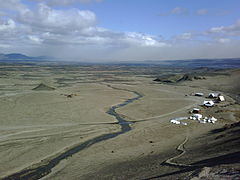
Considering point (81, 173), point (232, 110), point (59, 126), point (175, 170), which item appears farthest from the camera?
point (232, 110)

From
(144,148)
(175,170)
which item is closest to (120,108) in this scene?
(144,148)

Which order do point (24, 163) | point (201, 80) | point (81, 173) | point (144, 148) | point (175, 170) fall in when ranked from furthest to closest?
1. point (201, 80)
2. point (144, 148)
3. point (24, 163)
4. point (81, 173)
5. point (175, 170)

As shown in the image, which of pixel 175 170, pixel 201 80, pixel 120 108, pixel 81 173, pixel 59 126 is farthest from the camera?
pixel 201 80

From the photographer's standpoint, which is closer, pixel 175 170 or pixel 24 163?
pixel 175 170

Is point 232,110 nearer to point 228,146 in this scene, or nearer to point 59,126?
point 228,146

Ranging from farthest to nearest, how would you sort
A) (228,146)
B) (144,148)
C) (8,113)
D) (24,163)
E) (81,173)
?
(8,113) → (144,148) → (24,163) → (228,146) → (81,173)

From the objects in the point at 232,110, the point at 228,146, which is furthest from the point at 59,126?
the point at 232,110

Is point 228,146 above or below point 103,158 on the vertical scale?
above

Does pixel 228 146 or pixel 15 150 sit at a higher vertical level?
pixel 228 146

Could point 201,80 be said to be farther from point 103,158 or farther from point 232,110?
point 103,158
